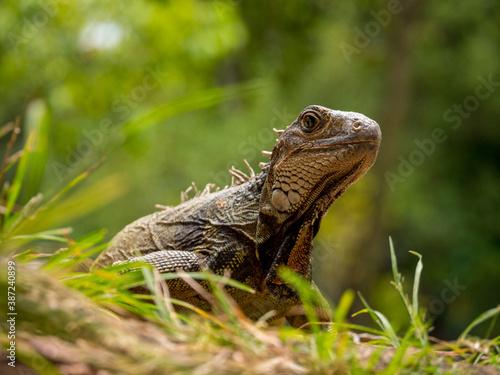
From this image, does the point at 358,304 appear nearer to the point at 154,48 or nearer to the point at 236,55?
the point at 154,48

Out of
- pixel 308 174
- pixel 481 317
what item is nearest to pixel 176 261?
pixel 308 174

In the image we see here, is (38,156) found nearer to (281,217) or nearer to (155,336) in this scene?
(155,336)

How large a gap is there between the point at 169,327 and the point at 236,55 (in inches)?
621

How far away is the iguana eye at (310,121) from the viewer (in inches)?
135

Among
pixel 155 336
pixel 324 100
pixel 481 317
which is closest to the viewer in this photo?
pixel 155 336

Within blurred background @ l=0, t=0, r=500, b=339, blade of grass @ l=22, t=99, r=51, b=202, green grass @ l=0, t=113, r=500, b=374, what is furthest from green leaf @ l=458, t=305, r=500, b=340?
blurred background @ l=0, t=0, r=500, b=339

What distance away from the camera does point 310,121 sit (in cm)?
345

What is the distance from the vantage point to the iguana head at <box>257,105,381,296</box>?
3.28 meters

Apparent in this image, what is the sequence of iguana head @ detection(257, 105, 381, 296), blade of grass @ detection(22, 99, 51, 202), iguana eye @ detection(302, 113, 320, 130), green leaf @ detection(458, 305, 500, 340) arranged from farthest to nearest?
iguana eye @ detection(302, 113, 320, 130)
iguana head @ detection(257, 105, 381, 296)
green leaf @ detection(458, 305, 500, 340)
blade of grass @ detection(22, 99, 51, 202)

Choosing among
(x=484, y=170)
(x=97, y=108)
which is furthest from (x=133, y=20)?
(x=484, y=170)

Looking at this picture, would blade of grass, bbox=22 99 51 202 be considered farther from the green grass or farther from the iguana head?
the iguana head

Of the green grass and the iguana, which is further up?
the iguana

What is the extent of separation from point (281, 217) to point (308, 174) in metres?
0.31

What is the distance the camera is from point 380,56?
1545 centimetres
